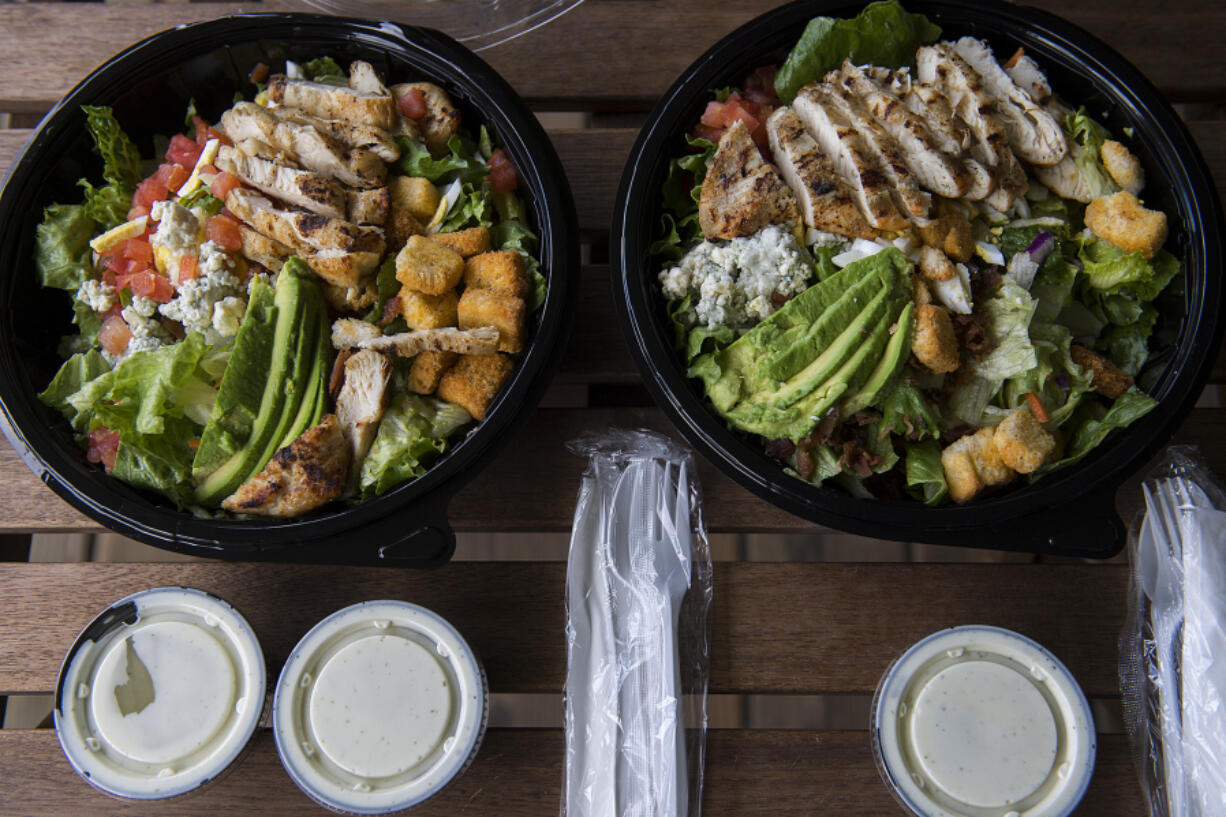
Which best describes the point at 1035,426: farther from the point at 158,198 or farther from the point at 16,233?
the point at 16,233

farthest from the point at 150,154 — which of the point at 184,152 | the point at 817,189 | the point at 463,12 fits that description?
the point at 817,189

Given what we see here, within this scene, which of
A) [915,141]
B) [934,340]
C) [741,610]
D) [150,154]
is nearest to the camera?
[934,340]

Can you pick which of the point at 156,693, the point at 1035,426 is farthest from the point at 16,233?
the point at 1035,426

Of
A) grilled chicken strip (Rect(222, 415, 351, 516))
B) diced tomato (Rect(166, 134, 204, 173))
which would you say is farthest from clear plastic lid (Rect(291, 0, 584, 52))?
grilled chicken strip (Rect(222, 415, 351, 516))

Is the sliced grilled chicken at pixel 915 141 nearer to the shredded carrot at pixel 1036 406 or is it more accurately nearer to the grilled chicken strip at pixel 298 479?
the shredded carrot at pixel 1036 406

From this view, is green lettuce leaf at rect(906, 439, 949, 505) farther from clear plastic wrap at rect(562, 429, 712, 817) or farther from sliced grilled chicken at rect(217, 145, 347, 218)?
sliced grilled chicken at rect(217, 145, 347, 218)

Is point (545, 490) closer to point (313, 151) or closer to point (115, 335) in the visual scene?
point (313, 151)
